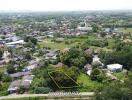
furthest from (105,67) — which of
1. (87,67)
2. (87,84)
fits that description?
(87,84)

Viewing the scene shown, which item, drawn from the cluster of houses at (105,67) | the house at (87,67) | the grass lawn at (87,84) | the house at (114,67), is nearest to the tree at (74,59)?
the house at (87,67)

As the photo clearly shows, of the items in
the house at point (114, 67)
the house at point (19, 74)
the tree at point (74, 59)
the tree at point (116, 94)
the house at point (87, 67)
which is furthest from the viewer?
the tree at point (74, 59)

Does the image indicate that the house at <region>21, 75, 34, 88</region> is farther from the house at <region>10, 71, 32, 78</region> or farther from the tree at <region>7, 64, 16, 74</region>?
the tree at <region>7, 64, 16, 74</region>

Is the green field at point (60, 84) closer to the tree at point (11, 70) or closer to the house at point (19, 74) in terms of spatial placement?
the house at point (19, 74)

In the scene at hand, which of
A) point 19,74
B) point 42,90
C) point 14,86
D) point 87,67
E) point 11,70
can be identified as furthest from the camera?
point 87,67

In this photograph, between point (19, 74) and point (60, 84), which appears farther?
point (19, 74)

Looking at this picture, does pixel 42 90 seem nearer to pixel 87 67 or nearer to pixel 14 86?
pixel 14 86

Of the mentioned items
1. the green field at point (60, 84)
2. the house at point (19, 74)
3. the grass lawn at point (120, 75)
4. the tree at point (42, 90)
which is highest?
the green field at point (60, 84)

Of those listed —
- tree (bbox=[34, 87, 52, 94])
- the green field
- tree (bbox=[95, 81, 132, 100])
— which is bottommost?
tree (bbox=[34, 87, 52, 94])

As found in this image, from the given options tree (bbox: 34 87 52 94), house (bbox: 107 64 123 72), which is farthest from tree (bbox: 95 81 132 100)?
house (bbox: 107 64 123 72)

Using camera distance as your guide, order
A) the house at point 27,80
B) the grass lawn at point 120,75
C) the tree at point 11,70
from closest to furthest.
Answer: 1. the house at point 27,80
2. the grass lawn at point 120,75
3. the tree at point 11,70
